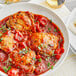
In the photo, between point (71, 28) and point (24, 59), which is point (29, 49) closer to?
point (24, 59)

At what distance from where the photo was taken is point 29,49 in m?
4.51

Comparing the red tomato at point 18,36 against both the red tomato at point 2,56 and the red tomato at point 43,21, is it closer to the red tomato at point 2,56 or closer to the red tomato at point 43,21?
the red tomato at point 2,56

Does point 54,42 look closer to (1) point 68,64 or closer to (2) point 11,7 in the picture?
(1) point 68,64

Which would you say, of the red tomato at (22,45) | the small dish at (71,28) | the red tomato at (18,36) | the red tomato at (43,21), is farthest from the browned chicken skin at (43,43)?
the small dish at (71,28)

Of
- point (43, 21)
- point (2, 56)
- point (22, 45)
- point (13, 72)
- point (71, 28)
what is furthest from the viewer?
point (71, 28)

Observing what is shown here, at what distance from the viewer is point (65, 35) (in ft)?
16.2

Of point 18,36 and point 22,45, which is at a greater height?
point 18,36

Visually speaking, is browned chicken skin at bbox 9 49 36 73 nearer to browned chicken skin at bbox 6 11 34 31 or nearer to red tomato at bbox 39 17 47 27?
browned chicken skin at bbox 6 11 34 31

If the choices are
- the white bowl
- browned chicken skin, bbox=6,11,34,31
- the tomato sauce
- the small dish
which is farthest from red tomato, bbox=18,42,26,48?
the small dish

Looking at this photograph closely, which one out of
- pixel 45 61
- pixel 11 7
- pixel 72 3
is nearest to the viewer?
pixel 45 61

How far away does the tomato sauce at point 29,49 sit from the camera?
4223 mm

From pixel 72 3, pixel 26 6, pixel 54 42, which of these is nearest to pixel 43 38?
pixel 54 42

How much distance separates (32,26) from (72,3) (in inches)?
109

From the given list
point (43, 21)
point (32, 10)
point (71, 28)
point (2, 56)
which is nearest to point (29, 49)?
point (2, 56)
